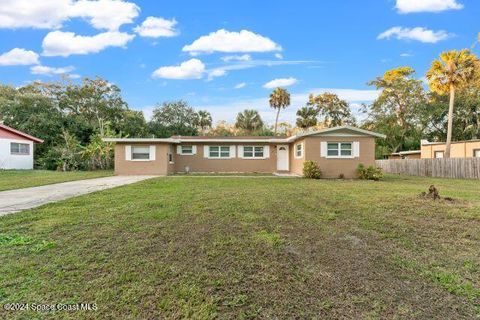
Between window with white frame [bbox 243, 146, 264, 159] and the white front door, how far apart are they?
1268 mm

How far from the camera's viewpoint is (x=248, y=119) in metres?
38.8

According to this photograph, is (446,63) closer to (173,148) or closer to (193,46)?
(193,46)

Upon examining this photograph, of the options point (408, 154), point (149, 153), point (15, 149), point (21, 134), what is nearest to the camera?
point (149, 153)

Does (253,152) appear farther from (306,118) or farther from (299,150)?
(306,118)

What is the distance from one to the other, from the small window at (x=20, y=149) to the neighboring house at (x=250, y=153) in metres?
10.1

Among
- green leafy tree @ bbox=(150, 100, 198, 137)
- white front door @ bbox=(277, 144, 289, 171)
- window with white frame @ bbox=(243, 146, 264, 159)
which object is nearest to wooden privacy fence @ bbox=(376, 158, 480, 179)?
white front door @ bbox=(277, 144, 289, 171)

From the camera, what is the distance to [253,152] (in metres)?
22.9

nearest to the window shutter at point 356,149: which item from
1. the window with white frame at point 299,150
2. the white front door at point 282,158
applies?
the window with white frame at point 299,150

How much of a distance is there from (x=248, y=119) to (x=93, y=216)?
1314 inches

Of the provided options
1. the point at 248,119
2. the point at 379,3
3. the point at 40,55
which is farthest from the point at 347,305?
the point at 248,119

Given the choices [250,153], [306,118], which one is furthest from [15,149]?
[306,118]

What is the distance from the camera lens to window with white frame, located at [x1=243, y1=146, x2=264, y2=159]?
22.8 meters

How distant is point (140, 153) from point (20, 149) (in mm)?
11644

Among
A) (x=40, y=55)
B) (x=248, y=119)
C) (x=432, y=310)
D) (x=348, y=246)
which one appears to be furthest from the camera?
(x=248, y=119)
